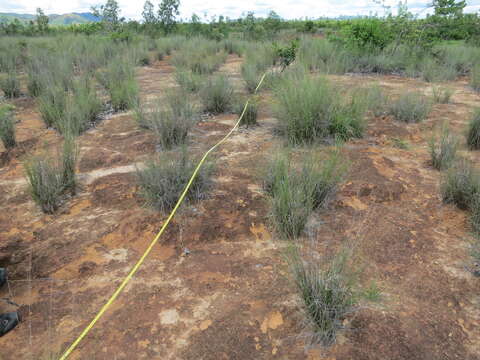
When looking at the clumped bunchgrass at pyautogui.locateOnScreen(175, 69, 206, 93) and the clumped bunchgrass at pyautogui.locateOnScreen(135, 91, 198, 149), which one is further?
the clumped bunchgrass at pyautogui.locateOnScreen(175, 69, 206, 93)

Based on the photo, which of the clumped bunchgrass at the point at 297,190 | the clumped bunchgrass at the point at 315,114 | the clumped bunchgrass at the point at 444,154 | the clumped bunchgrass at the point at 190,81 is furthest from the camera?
the clumped bunchgrass at the point at 190,81

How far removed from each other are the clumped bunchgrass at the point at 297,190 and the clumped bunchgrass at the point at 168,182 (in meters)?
0.60

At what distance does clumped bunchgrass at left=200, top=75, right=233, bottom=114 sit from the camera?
540 cm

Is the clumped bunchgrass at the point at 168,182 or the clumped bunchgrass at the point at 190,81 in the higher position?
the clumped bunchgrass at the point at 190,81

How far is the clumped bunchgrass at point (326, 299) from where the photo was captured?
173cm

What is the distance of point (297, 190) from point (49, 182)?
7.07 ft

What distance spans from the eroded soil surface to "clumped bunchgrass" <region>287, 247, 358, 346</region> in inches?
2.6

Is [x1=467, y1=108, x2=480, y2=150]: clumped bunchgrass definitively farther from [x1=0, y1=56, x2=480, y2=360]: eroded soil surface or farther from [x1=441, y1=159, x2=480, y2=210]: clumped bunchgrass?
[x1=441, y1=159, x2=480, y2=210]: clumped bunchgrass

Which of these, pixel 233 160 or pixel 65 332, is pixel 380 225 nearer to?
pixel 233 160

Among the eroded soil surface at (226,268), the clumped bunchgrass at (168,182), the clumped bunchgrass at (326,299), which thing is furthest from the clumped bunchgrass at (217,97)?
the clumped bunchgrass at (326,299)

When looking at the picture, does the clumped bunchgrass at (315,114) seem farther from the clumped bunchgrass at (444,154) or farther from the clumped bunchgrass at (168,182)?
the clumped bunchgrass at (168,182)

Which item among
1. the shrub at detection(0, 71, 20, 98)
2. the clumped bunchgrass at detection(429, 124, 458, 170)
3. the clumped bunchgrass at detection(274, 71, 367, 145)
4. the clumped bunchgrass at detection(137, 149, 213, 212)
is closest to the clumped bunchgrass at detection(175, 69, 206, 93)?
the clumped bunchgrass at detection(274, 71, 367, 145)

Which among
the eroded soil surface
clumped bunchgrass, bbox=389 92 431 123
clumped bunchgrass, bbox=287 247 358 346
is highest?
clumped bunchgrass, bbox=389 92 431 123

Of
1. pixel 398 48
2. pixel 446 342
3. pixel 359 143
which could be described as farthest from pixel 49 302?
pixel 398 48
